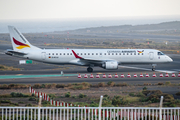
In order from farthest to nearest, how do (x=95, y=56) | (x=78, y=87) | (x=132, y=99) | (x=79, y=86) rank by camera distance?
(x=95, y=56)
(x=79, y=86)
(x=78, y=87)
(x=132, y=99)

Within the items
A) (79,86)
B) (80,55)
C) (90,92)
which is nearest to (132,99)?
(90,92)

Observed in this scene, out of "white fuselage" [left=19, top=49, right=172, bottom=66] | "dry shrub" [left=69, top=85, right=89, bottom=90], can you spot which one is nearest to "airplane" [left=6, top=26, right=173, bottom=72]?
"white fuselage" [left=19, top=49, right=172, bottom=66]

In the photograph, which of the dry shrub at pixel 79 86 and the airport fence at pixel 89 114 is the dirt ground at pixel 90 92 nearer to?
the dry shrub at pixel 79 86

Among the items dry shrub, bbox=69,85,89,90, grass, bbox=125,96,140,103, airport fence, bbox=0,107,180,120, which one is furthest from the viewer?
dry shrub, bbox=69,85,89,90

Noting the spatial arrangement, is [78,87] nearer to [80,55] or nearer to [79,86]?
[79,86]

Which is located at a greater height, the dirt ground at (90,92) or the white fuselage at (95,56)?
the white fuselage at (95,56)

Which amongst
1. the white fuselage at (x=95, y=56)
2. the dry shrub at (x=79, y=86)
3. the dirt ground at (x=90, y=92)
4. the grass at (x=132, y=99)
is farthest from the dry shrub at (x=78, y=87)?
the white fuselage at (x=95, y=56)

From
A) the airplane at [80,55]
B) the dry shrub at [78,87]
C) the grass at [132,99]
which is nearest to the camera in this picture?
the grass at [132,99]

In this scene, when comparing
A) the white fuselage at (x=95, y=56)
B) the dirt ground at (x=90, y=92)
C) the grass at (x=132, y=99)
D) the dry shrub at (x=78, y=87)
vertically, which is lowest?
the grass at (x=132, y=99)

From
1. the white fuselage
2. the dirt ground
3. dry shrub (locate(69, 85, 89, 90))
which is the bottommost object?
the dirt ground

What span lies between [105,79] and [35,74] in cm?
1029

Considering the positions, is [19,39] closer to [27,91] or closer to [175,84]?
[27,91]

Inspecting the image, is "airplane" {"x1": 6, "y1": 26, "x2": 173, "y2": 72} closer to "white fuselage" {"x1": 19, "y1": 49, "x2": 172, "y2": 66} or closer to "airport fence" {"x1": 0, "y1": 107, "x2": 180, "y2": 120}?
"white fuselage" {"x1": 19, "y1": 49, "x2": 172, "y2": 66}

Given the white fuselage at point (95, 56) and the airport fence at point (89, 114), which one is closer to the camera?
the airport fence at point (89, 114)
